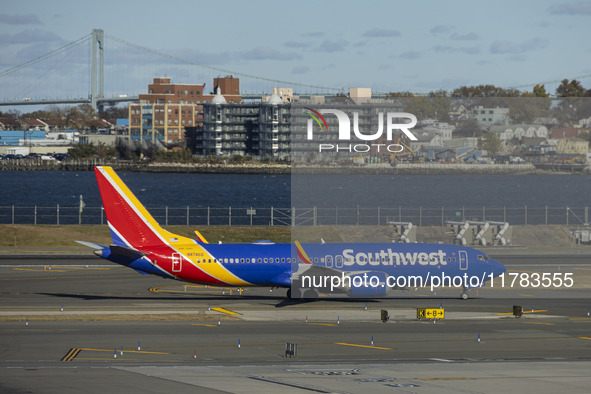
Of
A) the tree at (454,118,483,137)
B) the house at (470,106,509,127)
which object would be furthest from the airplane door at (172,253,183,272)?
the house at (470,106,509,127)

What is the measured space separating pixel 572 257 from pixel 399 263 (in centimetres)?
3378

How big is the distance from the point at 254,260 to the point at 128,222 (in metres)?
8.80

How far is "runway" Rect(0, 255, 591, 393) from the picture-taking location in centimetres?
3631

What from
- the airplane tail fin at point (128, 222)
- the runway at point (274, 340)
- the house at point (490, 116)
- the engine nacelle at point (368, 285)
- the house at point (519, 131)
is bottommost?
the runway at point (274, 340)

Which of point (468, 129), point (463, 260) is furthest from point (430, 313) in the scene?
point (468, 129)

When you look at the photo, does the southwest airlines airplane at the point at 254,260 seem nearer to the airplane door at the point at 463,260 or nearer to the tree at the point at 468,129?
the airplane door at the point at 463,260

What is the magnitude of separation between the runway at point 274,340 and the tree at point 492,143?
1490 centimetres

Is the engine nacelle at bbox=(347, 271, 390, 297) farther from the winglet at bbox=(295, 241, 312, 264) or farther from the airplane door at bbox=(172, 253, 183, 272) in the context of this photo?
the airplane door at bbox=(172, 253, 183, 272)

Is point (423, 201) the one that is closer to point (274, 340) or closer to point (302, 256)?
point (302, 256)

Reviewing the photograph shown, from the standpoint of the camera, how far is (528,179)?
84.2m

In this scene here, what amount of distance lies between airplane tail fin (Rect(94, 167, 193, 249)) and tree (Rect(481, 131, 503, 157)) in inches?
1227

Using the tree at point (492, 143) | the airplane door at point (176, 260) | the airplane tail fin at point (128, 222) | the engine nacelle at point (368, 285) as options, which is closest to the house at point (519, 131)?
the tree at point (492, 143)

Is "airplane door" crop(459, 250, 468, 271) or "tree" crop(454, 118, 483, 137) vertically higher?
"tree" crop(454, 118, 483, 137)

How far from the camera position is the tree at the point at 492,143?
7706cm
